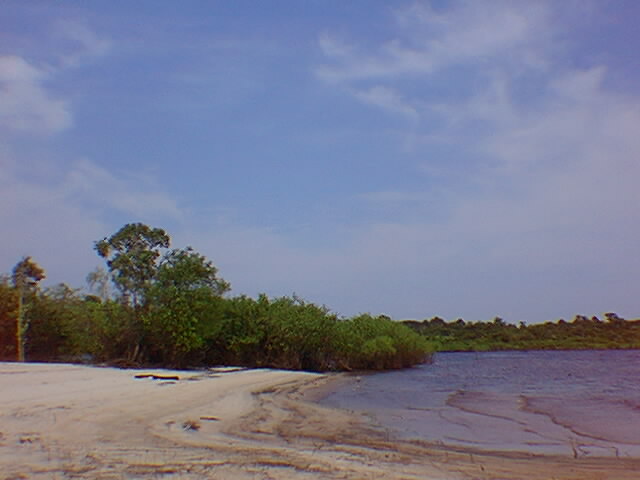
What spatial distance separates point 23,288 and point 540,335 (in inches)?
4890

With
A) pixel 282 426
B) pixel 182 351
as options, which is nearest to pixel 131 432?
pixel 282 426

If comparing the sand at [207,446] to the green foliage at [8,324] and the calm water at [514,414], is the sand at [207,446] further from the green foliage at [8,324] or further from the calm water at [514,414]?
the green foliage at [8,324]

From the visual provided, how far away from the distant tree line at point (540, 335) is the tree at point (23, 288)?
3541 inches

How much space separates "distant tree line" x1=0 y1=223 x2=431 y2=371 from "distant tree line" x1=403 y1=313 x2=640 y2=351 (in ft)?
264

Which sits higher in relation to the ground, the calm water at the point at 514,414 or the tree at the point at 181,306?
the tree at the point at 181,306

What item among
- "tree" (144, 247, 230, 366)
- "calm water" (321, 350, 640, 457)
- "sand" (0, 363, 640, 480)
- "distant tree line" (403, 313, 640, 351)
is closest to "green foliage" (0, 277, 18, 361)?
"tree" (144, 247, 230, 366)

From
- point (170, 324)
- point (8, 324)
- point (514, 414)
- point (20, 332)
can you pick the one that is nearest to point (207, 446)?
point (514, 414)

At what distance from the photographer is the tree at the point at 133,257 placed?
38188 millimetres

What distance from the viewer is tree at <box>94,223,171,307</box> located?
125ft

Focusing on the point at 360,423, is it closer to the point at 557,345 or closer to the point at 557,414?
the point at 557,414

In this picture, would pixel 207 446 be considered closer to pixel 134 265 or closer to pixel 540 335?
pixel 134 265

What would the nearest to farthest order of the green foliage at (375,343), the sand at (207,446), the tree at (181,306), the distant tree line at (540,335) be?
the sand at (207,446) < the tree at (181,306) < the green foliage at (375,343) < the distant tree line at (540,335)

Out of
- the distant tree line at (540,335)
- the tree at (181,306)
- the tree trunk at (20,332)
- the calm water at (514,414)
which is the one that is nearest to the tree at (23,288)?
the tree trunk at (20,332)

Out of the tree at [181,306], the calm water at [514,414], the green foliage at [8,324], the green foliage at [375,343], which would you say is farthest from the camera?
the green foliage at [375,343]
